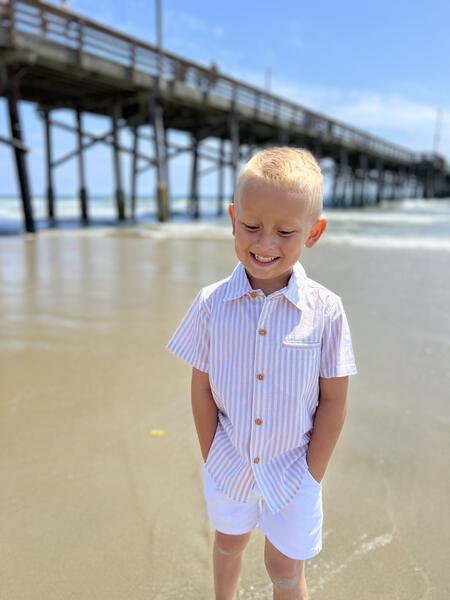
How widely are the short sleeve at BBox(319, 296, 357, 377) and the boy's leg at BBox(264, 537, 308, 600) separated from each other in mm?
458

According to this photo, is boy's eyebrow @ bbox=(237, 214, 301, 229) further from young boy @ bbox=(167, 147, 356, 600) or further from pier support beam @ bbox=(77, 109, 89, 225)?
pier support beam @ bbox=(77, 109, 89, 225)

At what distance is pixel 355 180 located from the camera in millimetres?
33375

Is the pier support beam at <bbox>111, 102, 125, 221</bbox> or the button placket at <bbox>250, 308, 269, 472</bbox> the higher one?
the pier support beam at <bbox>111, 102, 125, 221</bbox>

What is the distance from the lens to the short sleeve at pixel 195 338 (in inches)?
47.6

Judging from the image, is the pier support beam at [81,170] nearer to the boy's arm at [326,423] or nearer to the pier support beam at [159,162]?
the pier support beam at [159,162]

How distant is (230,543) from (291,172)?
93 centimetres

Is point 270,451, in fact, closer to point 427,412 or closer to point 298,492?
point 298,492

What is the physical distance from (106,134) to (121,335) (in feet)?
39.5

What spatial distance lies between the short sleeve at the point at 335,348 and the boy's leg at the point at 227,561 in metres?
0.49

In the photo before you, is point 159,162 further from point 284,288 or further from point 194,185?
point 284,288

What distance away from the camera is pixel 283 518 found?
1144 millimetres

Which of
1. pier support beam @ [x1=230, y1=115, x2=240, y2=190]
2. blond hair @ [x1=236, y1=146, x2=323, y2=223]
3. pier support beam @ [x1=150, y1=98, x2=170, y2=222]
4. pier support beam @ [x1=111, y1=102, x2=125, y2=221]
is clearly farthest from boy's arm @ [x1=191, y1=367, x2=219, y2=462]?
pier support beam @ [x1=230, y1=115, x2=240, y2=190]

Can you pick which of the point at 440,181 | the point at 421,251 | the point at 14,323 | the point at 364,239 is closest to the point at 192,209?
the point at 364,239

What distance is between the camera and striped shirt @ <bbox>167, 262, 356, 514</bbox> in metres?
1.13
